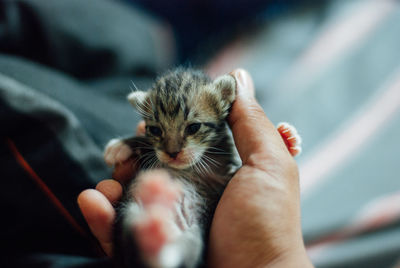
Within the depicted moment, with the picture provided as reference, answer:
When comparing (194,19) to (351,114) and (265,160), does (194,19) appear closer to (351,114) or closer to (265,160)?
(351,114)

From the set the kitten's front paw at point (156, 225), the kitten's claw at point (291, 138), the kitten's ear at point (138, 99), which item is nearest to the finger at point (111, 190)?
the kitten's ear at point (138, 99)

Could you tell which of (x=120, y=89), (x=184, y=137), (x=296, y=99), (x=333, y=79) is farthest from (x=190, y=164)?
(x=333, y=79)

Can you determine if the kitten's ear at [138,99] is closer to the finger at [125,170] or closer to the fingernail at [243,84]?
the finger at [125,170]

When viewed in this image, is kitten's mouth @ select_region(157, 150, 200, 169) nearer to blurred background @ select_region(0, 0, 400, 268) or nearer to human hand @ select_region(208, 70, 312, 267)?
human hand @ select_region(208, 70, 312, 267)

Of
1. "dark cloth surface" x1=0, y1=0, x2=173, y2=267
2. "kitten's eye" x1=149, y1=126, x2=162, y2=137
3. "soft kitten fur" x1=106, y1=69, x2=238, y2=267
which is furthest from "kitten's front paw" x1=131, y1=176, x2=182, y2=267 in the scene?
"dark cloth surface" x1=0, y1=0, x2=173, y2=267

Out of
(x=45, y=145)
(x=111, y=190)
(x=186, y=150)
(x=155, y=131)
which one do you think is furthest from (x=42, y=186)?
(x=186, y=150)

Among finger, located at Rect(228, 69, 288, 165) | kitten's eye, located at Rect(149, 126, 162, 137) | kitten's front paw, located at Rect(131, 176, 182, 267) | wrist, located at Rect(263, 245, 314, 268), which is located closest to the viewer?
kitten's front paw, located at Rect(131, 176, 182, 267)

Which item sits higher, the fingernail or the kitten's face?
the fingernail
